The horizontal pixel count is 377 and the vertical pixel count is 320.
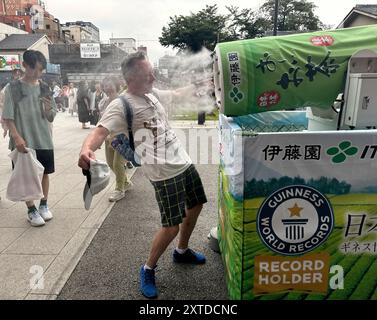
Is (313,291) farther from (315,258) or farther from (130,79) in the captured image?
(130,79)

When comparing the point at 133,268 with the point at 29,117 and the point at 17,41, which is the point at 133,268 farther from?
the point at 17,41

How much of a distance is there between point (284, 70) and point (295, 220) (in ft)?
3.06

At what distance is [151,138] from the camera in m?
2.52

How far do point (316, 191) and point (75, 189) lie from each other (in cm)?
410

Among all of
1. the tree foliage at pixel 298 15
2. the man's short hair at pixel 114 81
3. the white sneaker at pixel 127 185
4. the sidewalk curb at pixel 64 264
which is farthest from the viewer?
the tree foliage at pixel 298 15

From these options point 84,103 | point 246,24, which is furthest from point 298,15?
point 84,103

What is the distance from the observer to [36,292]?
262cm

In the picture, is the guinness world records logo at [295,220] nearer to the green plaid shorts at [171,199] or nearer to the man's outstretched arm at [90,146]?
the green plaid shorts at [171,199]

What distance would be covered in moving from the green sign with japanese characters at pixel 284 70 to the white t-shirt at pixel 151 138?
0.59m

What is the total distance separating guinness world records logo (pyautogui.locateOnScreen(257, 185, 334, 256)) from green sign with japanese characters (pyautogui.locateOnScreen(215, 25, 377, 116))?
0.60 m

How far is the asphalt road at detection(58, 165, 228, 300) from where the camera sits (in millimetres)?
2635

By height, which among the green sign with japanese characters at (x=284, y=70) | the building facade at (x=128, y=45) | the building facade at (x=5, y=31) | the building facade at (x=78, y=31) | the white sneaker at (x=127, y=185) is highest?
the building facade at (x=78, y=31)

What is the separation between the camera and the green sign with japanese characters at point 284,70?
2102mm

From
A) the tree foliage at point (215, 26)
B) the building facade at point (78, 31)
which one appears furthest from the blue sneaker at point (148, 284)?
the building facade at point (78, 31)
